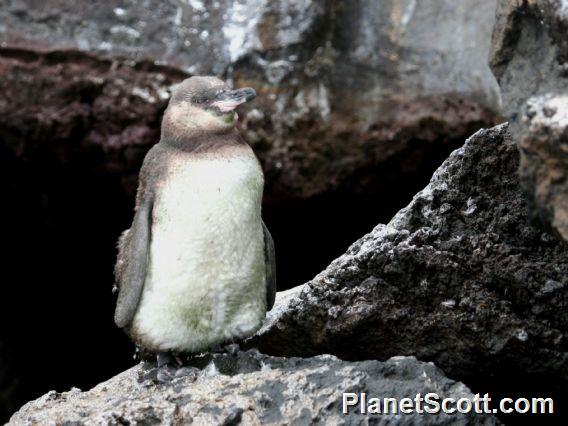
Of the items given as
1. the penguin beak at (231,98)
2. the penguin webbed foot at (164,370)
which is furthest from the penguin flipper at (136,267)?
the penguin beak at (231,98)

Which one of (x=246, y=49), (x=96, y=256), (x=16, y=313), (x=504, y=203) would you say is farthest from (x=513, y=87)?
(x=16, y=313)

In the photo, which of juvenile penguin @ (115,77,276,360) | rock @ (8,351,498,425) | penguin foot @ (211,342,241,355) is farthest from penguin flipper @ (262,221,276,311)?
rock @ (8,351,498,425)

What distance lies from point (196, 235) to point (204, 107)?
0.42 m

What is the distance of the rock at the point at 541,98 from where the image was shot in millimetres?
2211

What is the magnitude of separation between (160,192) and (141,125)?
2156 mm

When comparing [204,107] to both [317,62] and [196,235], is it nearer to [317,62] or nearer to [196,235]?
[196,235]

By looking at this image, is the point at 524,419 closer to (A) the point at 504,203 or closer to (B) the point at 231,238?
(A) the point at 504,203

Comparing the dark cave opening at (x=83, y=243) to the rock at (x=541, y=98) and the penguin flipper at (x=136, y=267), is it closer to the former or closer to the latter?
the penguin flipper at (x=136, y=267)

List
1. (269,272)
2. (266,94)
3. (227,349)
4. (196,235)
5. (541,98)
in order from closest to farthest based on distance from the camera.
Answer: (541,98) → (196,235) → (227,349) → (269,272) → (266,94)

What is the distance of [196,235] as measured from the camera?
291 cm

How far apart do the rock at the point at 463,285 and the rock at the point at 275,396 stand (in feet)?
0.89

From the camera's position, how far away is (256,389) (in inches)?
105

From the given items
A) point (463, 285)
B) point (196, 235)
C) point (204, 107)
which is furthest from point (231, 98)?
point (463, 285)

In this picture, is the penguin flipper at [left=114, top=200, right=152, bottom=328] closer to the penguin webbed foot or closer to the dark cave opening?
the penguin webbed foot
